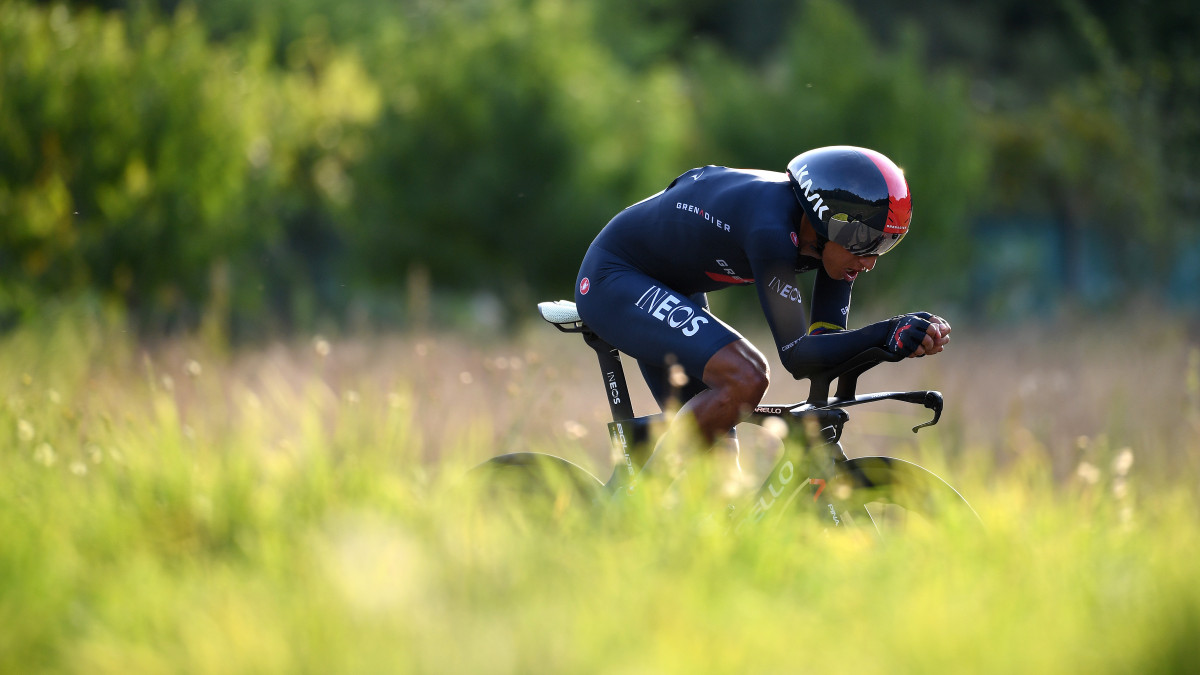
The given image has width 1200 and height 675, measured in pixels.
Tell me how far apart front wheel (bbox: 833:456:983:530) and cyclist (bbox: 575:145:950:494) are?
418mm

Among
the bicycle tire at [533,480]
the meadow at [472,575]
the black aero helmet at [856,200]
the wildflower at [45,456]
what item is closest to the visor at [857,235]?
the black aero helmet at [856,200]

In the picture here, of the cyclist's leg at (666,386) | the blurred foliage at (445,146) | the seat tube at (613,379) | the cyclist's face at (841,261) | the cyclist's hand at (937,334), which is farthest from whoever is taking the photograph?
the blurred foliage at (445,146)

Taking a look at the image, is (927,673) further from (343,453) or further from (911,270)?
(911,270)

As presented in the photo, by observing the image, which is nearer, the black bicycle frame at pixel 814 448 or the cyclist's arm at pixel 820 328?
the cyclist's arm at pixel 820 328

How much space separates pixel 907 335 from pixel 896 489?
0.68 m

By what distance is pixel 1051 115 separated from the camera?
21.8 metres

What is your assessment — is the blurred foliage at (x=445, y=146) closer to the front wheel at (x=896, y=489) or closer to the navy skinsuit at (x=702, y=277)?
the navy skinsuit at (x=702, y=277)

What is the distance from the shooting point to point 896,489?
4.15m

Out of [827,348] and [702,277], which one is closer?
[827,348]

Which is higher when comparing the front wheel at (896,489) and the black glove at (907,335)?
the black glove at (907,335)

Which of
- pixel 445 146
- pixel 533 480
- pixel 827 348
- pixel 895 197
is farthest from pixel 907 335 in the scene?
pixel 445 146

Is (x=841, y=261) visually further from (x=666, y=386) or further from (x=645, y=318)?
(x=666, y=386)

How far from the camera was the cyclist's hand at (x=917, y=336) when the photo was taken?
12.3 feet

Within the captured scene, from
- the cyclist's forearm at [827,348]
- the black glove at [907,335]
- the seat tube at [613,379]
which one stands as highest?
the black glove at [907,335]
